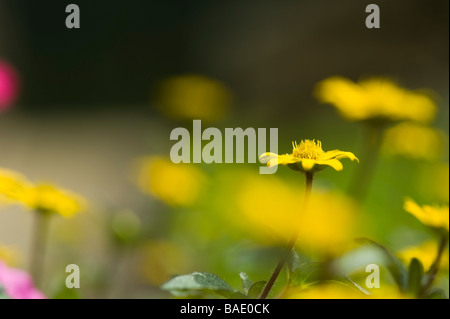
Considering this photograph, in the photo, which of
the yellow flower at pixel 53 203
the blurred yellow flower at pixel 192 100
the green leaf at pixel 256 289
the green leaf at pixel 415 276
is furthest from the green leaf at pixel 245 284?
the blurred yellow flower at pixel 192 100

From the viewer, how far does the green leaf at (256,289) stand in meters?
0.37

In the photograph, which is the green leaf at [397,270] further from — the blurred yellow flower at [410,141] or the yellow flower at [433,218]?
the blurred yellow flower at [410,141]

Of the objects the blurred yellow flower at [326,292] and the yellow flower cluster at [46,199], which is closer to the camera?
the blurred yellow flower at [326,292]

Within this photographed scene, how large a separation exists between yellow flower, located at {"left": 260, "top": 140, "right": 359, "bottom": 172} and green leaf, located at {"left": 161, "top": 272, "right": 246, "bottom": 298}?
0.07m

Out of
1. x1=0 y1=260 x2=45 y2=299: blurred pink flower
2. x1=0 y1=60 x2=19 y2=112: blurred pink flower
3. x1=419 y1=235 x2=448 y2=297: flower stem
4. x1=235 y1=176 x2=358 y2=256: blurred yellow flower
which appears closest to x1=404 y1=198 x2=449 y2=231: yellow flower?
x1=419 y1=235 x2=448 y2=297: flower stem

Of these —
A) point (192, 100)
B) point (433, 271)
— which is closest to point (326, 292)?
point (433, 271)

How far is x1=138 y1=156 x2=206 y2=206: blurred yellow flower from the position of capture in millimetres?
825

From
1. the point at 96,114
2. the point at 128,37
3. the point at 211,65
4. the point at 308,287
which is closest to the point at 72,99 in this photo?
the point at 96,114

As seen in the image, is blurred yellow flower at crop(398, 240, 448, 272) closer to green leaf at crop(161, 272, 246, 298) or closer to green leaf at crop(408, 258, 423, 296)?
green leaf at crop(408, 258, 423, 296)

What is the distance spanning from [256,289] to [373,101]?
30 centimetres

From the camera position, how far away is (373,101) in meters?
0.62

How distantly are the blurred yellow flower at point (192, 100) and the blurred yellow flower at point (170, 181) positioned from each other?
307 millimetres

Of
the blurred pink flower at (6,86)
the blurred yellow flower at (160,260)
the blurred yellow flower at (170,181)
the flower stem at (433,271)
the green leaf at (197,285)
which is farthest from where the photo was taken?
the blurred pink flower at (6,86)

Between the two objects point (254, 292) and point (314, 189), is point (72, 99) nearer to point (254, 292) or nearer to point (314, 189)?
point (314, 189)
